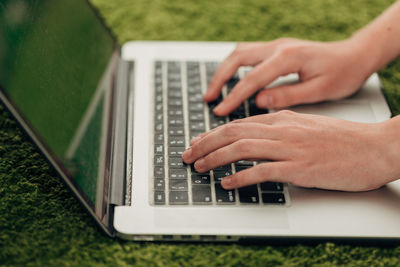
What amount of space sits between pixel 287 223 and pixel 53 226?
306mm

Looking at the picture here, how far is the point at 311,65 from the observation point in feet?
2.41

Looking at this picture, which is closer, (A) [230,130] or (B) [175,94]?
(A) [230,130]

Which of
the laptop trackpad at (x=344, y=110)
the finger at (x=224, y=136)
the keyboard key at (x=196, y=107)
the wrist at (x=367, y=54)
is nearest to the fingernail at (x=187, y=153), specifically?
the finger at (x=224, y=136)

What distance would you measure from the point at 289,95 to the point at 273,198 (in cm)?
21

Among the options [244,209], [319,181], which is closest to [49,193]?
[244,209]

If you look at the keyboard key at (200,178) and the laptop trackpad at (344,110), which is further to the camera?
the laptop trackpad at (344,110)

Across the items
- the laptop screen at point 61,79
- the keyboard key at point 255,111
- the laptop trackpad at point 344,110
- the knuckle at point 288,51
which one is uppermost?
the laptop screen at point 61,79

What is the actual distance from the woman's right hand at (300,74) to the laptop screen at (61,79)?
0.20 m

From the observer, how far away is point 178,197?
1.93 feet

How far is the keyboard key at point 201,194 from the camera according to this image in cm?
58

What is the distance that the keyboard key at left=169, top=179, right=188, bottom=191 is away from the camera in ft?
1.96

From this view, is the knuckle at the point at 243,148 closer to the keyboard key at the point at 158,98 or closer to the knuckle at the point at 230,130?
the knuckle at the point at 230,130

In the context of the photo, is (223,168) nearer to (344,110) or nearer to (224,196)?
(224,196)

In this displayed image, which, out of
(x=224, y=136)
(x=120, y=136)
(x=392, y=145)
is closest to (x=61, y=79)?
(x=120, y=136)
